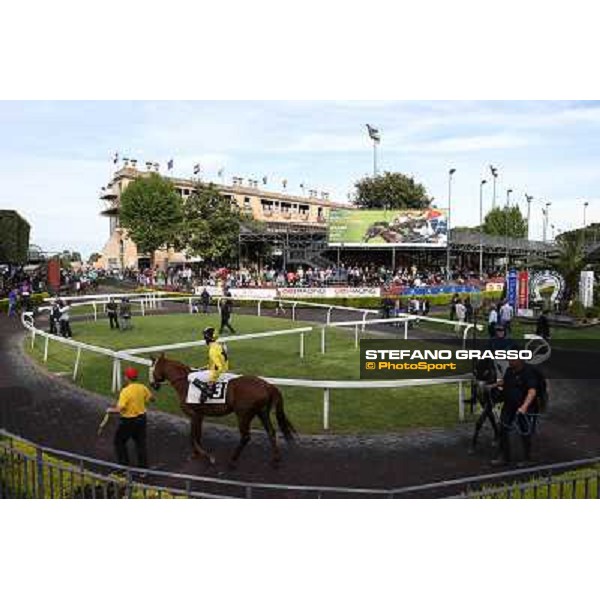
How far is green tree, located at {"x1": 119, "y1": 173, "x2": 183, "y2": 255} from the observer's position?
154ft

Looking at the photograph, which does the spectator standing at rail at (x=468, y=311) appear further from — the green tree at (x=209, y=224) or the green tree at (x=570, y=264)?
the green tree at (x=209, y=224)

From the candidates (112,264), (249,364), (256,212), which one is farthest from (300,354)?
(256,212)

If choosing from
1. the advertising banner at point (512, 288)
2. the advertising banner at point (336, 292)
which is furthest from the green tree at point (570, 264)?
the advertising banner at point (336, 292)

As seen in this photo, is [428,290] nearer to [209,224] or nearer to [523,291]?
[523,291]

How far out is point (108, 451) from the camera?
8242 mm

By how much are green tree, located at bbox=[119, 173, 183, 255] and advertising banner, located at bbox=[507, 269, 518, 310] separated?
28.6 m

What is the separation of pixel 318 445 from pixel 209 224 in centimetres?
3749

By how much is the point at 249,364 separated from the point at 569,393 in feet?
21.9

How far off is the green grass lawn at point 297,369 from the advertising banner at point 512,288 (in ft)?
28.1

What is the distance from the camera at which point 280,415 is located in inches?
304

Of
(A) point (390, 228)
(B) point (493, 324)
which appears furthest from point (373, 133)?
(B) point (493, 324)

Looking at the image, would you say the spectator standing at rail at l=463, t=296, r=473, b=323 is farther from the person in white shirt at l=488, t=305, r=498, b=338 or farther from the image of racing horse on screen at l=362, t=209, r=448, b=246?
the image of racing horse on screen at l=362, t=209, r=448, b=246

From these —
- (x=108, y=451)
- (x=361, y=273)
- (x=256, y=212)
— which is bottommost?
(x=108, y=451)

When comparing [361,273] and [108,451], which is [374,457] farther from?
[361,273]
